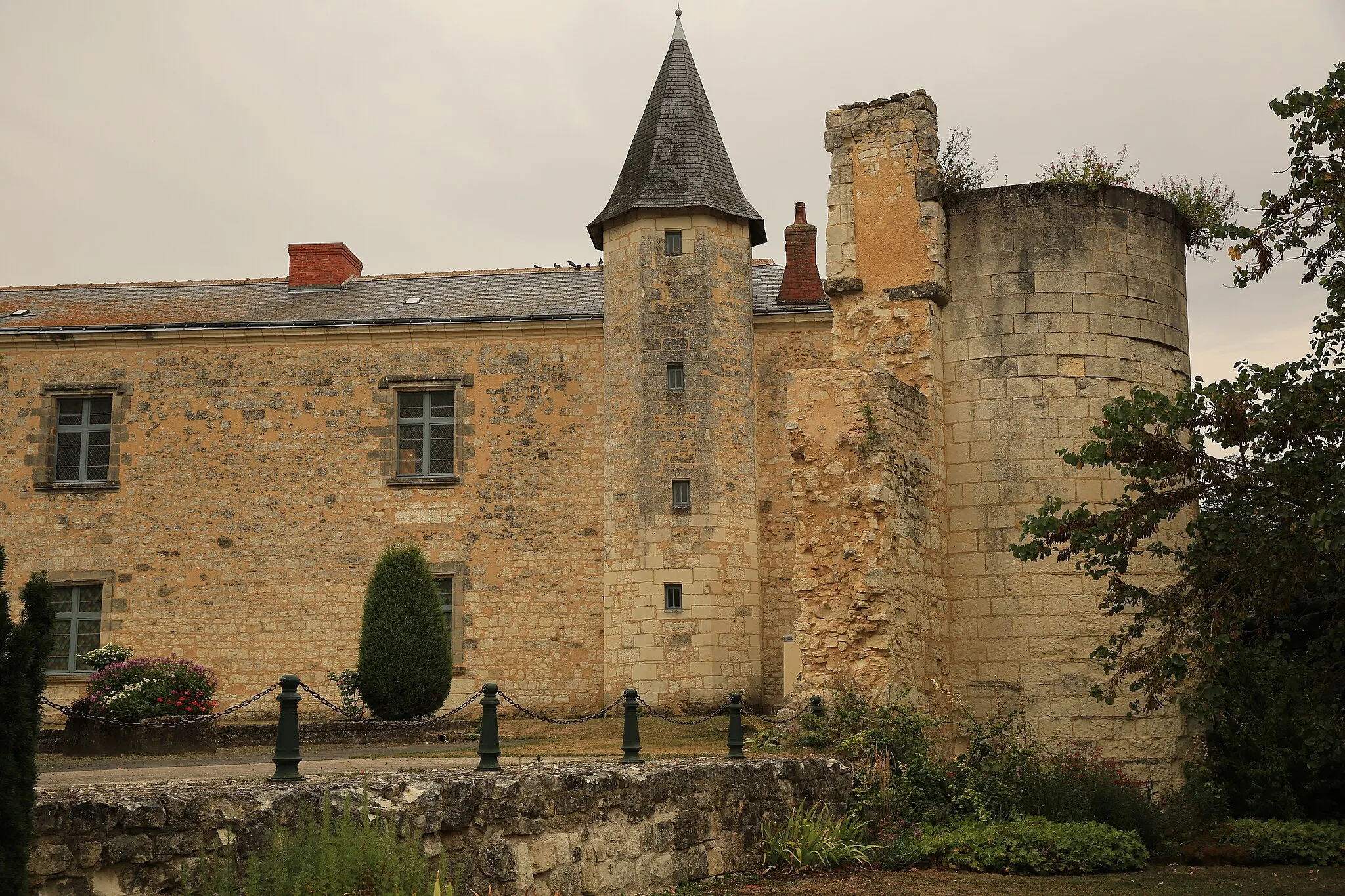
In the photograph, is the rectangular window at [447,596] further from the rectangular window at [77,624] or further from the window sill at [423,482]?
the rectangular window at [77,624]

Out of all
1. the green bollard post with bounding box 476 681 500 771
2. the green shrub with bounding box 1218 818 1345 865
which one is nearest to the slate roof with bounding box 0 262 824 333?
the green shrub with bounding box 1218 818 1345 865

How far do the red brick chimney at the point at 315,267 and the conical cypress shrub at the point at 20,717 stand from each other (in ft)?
63.0

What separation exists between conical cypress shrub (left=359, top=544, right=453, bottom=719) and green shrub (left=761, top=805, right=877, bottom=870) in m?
8.27

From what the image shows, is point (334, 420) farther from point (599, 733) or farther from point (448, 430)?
point (599, 733)

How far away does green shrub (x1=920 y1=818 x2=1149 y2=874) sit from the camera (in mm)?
9781

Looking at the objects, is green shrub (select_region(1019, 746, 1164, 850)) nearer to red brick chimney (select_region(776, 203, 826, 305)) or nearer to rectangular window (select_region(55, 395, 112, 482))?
red brick chimney (select_region(776, 203, 826, 305))

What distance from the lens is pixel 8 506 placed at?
859 inches

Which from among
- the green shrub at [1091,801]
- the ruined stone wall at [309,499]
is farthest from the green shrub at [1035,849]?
the ruined stone wall at [309,499]

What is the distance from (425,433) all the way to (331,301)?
3572 millimetres

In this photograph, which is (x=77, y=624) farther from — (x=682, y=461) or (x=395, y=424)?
(x=682, y=461)

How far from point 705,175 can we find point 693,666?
7.57 meters

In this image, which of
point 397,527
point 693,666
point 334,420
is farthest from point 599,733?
point 334,420

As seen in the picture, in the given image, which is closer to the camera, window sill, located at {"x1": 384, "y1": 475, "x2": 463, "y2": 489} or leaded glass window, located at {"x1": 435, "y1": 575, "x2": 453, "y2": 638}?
leaded glass window, located at {"x1": 435, "y1": 575, "x2": 453, "y2": 638}

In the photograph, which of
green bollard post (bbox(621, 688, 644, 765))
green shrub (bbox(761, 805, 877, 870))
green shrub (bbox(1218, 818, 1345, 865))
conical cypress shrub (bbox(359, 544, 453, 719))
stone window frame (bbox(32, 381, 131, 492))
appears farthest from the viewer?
stone window frame (bbox(32, 381, 131, 492))
